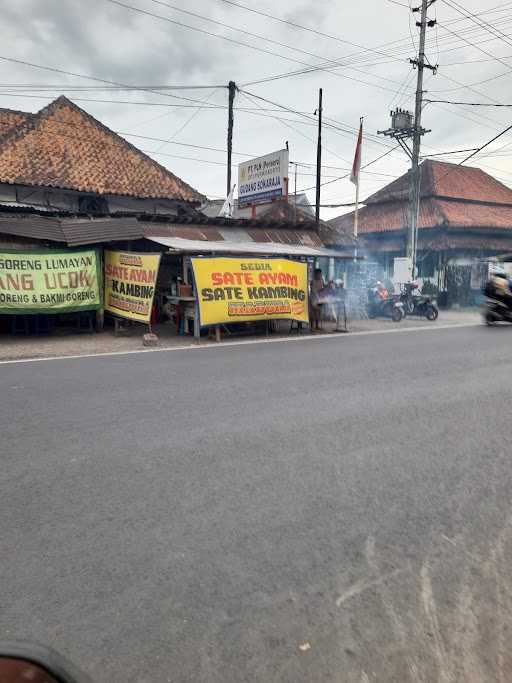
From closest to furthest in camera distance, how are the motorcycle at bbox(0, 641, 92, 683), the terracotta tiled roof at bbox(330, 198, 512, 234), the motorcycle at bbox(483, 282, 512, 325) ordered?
the motorcycle at bbox(0, 641, 92, 683)
the motorcycle at bbox(483, 282, 512, 325)
the terracotta tiled roof at bbox(330, 198, 512, 234)

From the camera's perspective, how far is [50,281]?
Result: 40.4ft

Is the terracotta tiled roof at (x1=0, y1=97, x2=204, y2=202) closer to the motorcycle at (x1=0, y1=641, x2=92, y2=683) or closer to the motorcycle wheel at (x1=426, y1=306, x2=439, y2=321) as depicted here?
the motorcycle wheel at (x1=426, y1=306, x2=439, y2=321)

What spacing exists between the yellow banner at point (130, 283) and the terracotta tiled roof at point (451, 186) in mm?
22390

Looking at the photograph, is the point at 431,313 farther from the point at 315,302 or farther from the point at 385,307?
the point at 315,302

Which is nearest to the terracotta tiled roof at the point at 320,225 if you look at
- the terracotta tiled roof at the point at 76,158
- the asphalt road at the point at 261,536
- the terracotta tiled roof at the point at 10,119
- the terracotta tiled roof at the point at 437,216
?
the terracotta tiled roof at the point at 437,216

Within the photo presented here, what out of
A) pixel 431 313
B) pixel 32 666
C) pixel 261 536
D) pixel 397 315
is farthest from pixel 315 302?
pixel 32 666

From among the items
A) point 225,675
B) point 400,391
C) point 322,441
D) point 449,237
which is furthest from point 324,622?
point 449,237

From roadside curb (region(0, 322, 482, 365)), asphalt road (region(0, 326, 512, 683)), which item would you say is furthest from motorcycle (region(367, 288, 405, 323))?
asphalt road (region(0, 326, 512, 683))

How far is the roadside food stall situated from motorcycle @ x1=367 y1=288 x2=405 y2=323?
5.18 meters

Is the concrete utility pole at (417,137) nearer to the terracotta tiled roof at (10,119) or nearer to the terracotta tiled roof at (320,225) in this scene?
the terracotta tiled roof at (320,225)

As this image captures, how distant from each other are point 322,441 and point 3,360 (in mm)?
7268

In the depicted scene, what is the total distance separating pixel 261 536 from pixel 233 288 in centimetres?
1038

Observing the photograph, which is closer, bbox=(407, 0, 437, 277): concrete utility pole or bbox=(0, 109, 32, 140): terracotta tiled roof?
bbox=(0, 109, 32, 140): terracotta tiled roof

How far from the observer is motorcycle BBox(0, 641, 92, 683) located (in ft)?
3.94
